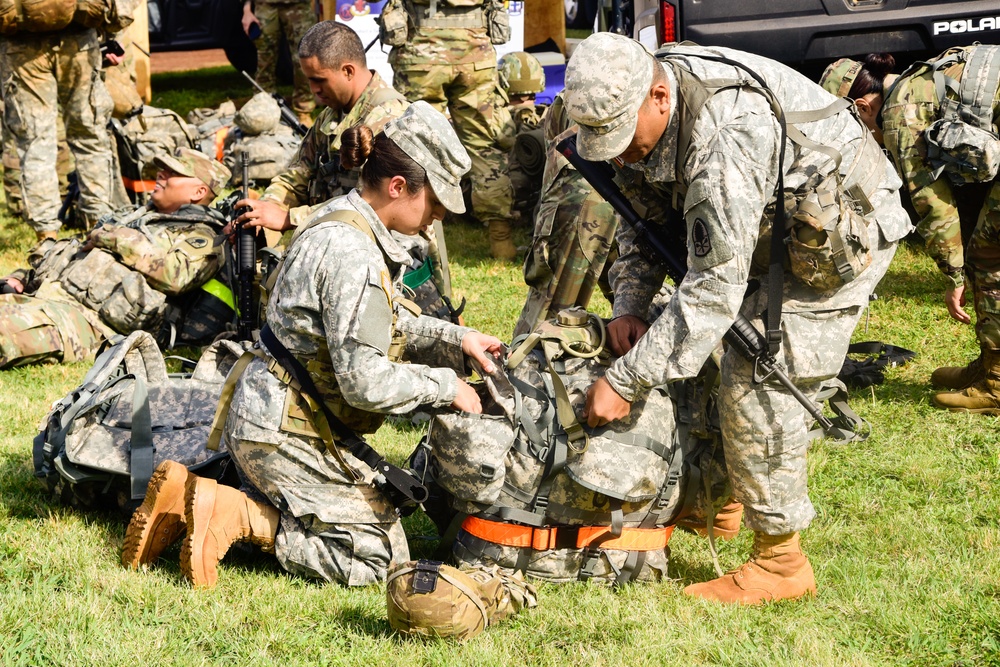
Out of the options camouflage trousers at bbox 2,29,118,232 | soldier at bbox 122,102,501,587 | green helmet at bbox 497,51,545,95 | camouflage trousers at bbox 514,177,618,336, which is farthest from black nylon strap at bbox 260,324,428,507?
green helmet at bbox 497,51,545,95

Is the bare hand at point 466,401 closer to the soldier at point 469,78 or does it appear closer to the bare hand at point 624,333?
the bare hand at point 624,333

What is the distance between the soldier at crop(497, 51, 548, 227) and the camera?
9125mm

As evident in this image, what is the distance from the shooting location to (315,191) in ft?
20.8

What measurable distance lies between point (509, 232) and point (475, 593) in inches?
231

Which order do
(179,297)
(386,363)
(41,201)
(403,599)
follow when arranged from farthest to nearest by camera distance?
(41,201), (179,297), (386,363), (403,599)

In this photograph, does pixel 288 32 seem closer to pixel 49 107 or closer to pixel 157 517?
pixel 49 107

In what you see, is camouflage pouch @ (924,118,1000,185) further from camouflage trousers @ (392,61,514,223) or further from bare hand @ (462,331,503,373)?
camouflage trousers @ (392,61,514,223)

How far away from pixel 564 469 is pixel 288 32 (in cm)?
1098

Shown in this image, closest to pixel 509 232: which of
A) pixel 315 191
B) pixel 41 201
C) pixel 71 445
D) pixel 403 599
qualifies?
pixel 315 191

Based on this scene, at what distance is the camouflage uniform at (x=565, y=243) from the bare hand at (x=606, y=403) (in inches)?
62.8

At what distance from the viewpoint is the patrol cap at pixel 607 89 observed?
11.0 ft

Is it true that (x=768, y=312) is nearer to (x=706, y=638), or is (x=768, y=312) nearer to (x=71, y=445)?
(x=706, y=638)

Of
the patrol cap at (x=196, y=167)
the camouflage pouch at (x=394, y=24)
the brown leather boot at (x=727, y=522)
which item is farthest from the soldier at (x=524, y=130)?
the brown leather boot at (x=727, y=522)

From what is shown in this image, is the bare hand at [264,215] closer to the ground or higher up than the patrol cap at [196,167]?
higher up
